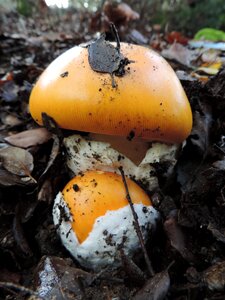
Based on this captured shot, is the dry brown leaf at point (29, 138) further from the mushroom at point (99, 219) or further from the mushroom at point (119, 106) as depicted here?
the mushroom at point (99, 219)

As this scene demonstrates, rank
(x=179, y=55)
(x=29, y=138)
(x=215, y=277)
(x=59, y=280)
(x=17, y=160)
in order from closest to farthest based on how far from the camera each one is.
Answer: (x=215, y=277)
(x=59, y=280)
(x=17, y=160)
(x=29, y=138)
(x=179, y=55)

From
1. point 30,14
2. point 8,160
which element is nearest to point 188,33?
point 30,14

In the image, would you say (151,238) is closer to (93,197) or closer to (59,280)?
(93,197)

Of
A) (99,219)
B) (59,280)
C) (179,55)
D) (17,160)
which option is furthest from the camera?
(179,55)

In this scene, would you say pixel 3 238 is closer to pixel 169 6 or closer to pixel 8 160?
pixel 8 160

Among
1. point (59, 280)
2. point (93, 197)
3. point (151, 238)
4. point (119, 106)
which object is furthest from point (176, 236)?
point (119, 106)

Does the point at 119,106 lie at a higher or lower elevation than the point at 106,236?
higher

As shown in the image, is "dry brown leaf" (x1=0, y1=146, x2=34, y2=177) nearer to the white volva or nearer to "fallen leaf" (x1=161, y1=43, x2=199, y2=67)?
the white volva
